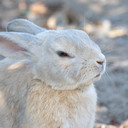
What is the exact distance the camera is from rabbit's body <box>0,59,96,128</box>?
3.46 m

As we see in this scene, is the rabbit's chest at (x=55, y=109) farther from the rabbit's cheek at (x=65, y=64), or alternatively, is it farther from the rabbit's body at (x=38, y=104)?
the rabbit's cheek at (x=65, y=64)

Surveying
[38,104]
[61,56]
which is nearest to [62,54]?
[61,56]

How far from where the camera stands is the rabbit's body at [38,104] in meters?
3.46

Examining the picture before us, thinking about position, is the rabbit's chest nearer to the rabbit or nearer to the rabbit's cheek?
the rabbit

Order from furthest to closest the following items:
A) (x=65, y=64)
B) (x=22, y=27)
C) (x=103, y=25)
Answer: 1. (x=103, y=25)
2. (x=22, y=27)
3. (x=65, y=64)

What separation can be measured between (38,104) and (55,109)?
18 cm

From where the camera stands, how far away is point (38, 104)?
3.50 m

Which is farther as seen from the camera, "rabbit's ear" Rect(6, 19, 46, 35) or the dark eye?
"rabbit's ear" Rect(6, 19, 46, 35)

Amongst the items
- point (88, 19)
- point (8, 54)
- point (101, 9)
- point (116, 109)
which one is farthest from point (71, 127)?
point (101, 9)

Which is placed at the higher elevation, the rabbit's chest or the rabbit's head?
the rabbit's head

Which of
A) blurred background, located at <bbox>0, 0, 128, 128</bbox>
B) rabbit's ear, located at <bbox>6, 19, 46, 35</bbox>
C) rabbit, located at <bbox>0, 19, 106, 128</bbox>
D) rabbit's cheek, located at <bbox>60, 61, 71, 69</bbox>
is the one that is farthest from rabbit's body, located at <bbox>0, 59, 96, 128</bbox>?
blurred background, located at <bbox>0, 0, 128, 128</bbox>

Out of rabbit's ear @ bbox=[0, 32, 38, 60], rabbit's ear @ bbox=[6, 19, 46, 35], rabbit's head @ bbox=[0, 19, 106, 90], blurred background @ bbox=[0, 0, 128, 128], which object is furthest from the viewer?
blurred background @ bbox=[0, 0, 128, 128]

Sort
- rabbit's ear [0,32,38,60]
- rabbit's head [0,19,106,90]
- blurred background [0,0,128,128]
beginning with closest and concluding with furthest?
rabbit's head [0,19,106,90]
rabbit's ear [0,32,38,60]
blurred background [0,0,128,128]

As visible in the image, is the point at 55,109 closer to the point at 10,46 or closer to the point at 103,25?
the point at 10,46
